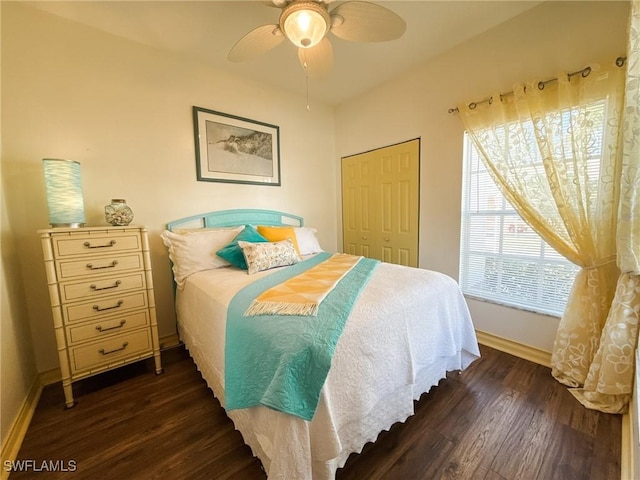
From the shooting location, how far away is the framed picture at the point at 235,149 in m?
2.36

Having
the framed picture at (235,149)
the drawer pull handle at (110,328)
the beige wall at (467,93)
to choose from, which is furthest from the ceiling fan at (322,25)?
the drawer pull handle at (110,328)

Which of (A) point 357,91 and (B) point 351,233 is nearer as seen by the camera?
(A) point 357,91

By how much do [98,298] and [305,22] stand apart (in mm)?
2127

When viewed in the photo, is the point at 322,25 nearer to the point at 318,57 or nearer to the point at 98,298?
the point at 318,57

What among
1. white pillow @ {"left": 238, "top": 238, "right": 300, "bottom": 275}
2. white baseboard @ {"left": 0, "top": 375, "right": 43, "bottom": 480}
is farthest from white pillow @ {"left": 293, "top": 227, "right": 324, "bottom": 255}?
white baseboard @ {"left": 0, "top": 375, "right": 43, "bottom": 480}

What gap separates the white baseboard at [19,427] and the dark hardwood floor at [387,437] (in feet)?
0.11

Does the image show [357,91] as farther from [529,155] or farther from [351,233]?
[529,155]

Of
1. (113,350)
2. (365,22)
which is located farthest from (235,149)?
(113,350)

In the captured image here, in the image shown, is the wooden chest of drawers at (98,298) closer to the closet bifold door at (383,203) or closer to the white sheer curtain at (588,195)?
the closet bifold door at (383,203)

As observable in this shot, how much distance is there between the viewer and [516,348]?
6.57ft

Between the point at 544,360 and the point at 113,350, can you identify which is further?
the point at 544,360

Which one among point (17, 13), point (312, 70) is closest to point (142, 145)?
point (17, 13)

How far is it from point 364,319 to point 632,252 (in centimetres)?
153

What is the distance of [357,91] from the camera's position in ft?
9.63
